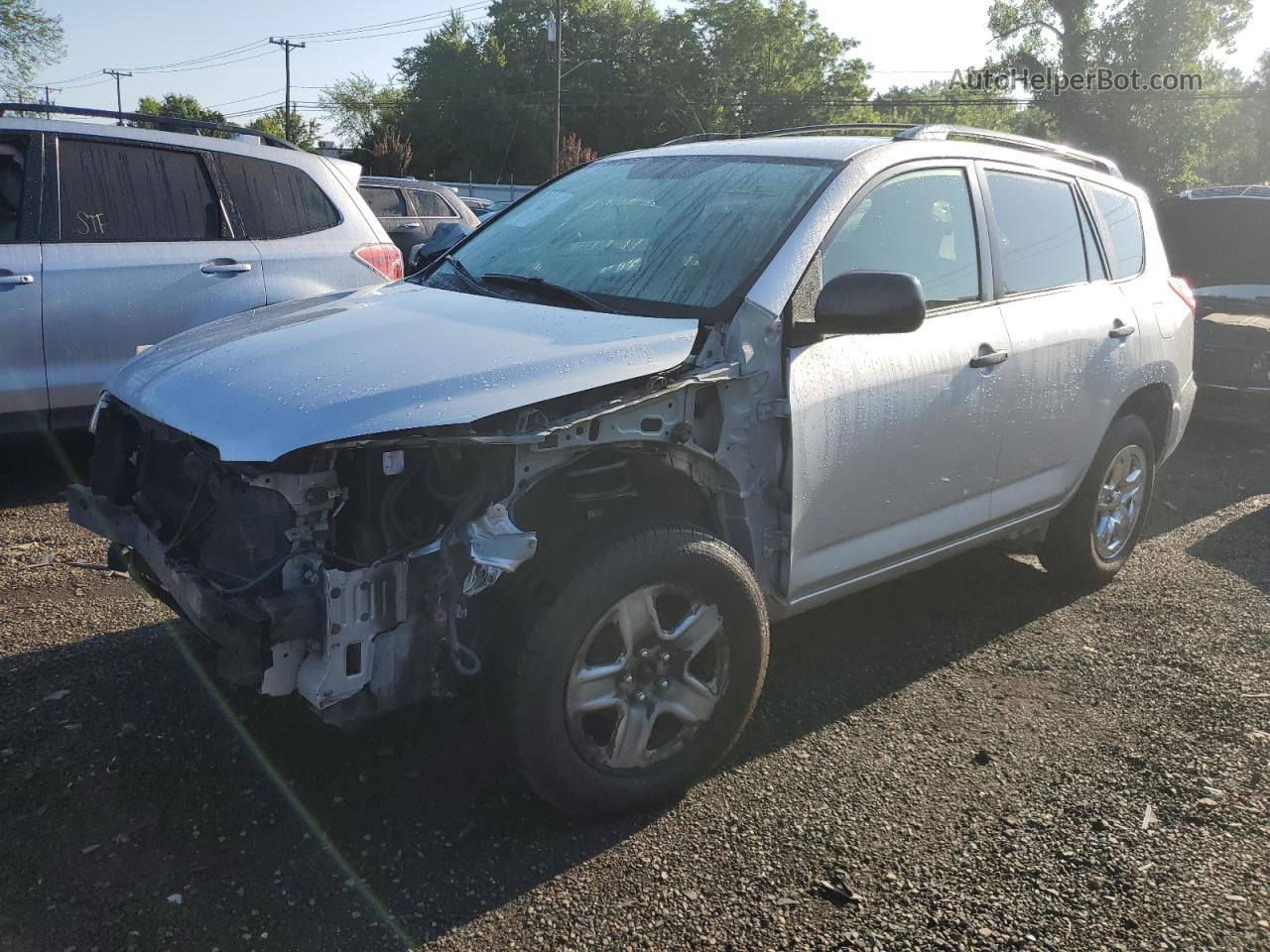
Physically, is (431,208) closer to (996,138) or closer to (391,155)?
(996,138)

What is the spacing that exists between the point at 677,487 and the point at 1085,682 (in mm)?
1914

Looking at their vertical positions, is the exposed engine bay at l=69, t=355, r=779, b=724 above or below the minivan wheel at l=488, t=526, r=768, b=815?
above

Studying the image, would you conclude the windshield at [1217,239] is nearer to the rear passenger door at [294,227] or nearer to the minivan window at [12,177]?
the rear passenger door at [294,227]

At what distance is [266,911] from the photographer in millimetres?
2527

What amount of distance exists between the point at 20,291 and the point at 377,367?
3.60 metres

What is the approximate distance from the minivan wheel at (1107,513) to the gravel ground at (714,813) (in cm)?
45

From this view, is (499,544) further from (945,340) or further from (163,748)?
(945,340)

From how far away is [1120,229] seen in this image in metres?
4.89

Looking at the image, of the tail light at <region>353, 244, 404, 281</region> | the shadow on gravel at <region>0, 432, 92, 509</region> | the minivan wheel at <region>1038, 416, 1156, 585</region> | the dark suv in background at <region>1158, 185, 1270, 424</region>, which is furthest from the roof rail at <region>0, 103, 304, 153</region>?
the dark suv in background at <region>1158, 185, 1270, 424</region>

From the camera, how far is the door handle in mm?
3740

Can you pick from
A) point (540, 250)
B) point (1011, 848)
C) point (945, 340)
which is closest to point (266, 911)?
point (1011, 848)

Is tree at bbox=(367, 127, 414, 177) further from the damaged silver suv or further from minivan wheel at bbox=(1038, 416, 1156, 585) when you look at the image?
the damaged silver suv

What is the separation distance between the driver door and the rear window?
13.0ft

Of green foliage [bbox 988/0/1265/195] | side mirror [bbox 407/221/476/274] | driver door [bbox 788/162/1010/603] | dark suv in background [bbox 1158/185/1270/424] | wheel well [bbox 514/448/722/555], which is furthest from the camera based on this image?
green foliage [bbox 988/0/1265/195]
